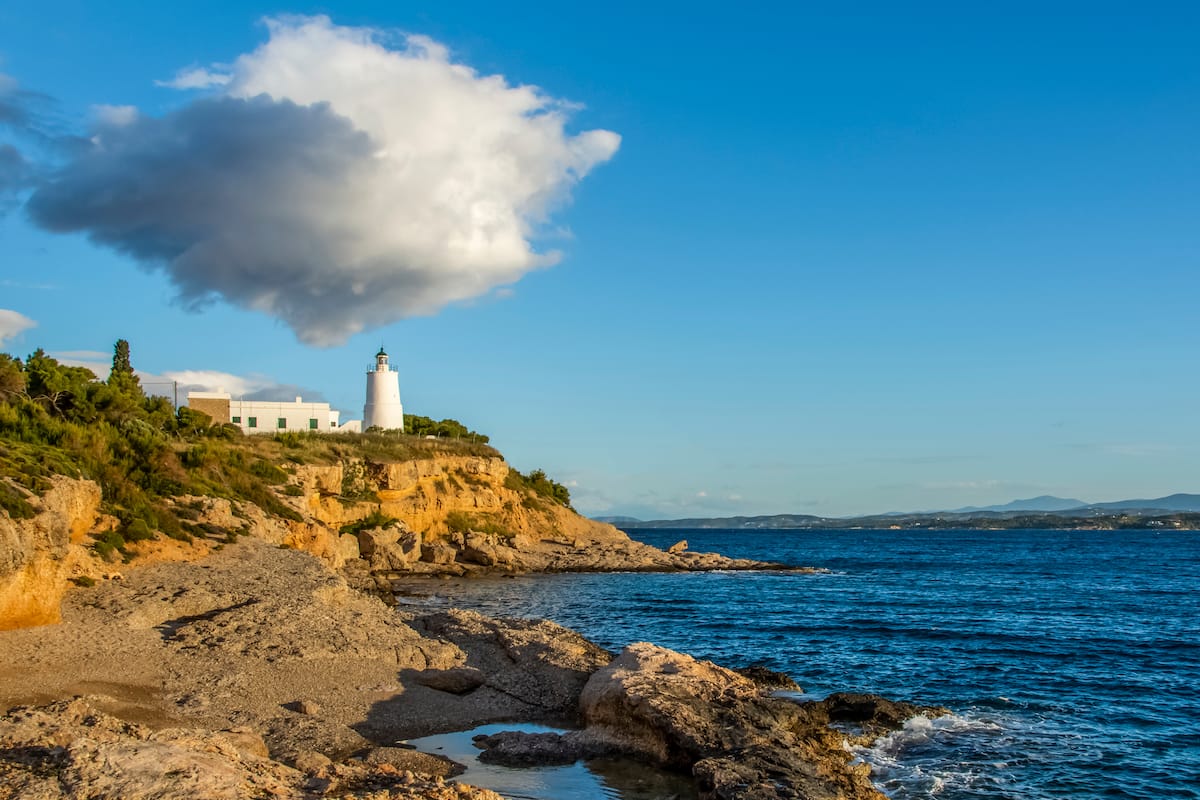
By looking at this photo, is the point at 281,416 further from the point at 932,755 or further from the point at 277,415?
the point at 932,755

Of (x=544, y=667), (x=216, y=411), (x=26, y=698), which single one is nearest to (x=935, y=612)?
(x=544, y=667)

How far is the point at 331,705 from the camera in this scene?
1489 cm

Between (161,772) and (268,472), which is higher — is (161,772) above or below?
below

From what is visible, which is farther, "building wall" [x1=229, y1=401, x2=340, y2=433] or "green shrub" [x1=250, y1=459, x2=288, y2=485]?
"building wall" [x1=229, y1=401, x2=340, y2=433]

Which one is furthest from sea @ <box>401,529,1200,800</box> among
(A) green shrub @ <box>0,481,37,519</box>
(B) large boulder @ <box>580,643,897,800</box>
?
(A) green shrub @ <box>0,481,37,519</box>

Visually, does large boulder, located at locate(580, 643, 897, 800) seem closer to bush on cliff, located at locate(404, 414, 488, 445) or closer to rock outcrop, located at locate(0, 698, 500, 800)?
rock outcrop, located at locate(0, 698, 500, 800)

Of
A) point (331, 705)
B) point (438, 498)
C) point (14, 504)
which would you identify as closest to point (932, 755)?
point (331, 705)

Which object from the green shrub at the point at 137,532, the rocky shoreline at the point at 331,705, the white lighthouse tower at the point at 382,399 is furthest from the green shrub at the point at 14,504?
the white lighthouse tower at the point at 382,399

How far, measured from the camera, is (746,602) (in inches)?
Answer: 1496

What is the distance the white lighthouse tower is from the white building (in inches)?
125

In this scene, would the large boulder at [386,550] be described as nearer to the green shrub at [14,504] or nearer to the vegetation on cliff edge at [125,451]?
the vegetation on cliff edge at [125,451]

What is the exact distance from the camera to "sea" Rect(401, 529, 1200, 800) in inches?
574

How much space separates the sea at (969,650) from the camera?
47.8ft

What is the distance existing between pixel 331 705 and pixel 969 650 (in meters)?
18.8
